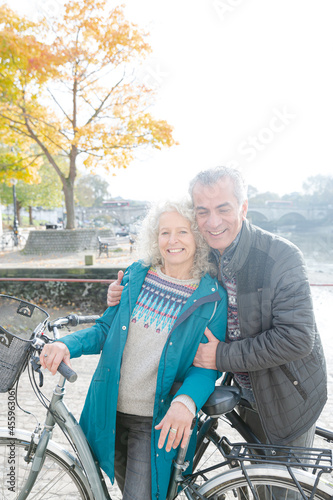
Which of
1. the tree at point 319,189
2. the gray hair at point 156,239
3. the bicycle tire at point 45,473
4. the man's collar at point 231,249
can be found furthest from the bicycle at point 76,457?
the tree at point 319,189

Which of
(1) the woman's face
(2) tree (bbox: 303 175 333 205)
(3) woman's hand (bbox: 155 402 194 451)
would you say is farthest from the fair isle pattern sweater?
(2) tree (bbox: 303 175 333 205)

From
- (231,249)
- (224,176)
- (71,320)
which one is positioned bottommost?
(71,320)

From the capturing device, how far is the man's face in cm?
173

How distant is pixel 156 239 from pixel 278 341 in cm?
82

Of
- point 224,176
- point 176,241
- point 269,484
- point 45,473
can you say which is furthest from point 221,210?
point 45,473

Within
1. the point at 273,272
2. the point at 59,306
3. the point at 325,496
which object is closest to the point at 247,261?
the point at 273,272

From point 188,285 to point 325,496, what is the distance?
1.03 metres

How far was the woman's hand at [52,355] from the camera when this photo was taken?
1.58 metres

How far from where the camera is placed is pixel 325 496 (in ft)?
→ 4.77

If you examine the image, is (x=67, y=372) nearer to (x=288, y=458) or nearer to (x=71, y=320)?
(x=71, y=320)

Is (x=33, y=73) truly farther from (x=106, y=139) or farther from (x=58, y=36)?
(x=106, y=139)

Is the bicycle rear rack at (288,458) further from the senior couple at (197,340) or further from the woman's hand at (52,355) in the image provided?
the woman's hand at (52,355)

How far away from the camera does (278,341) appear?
1491mm

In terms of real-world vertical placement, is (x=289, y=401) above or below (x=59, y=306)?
above
